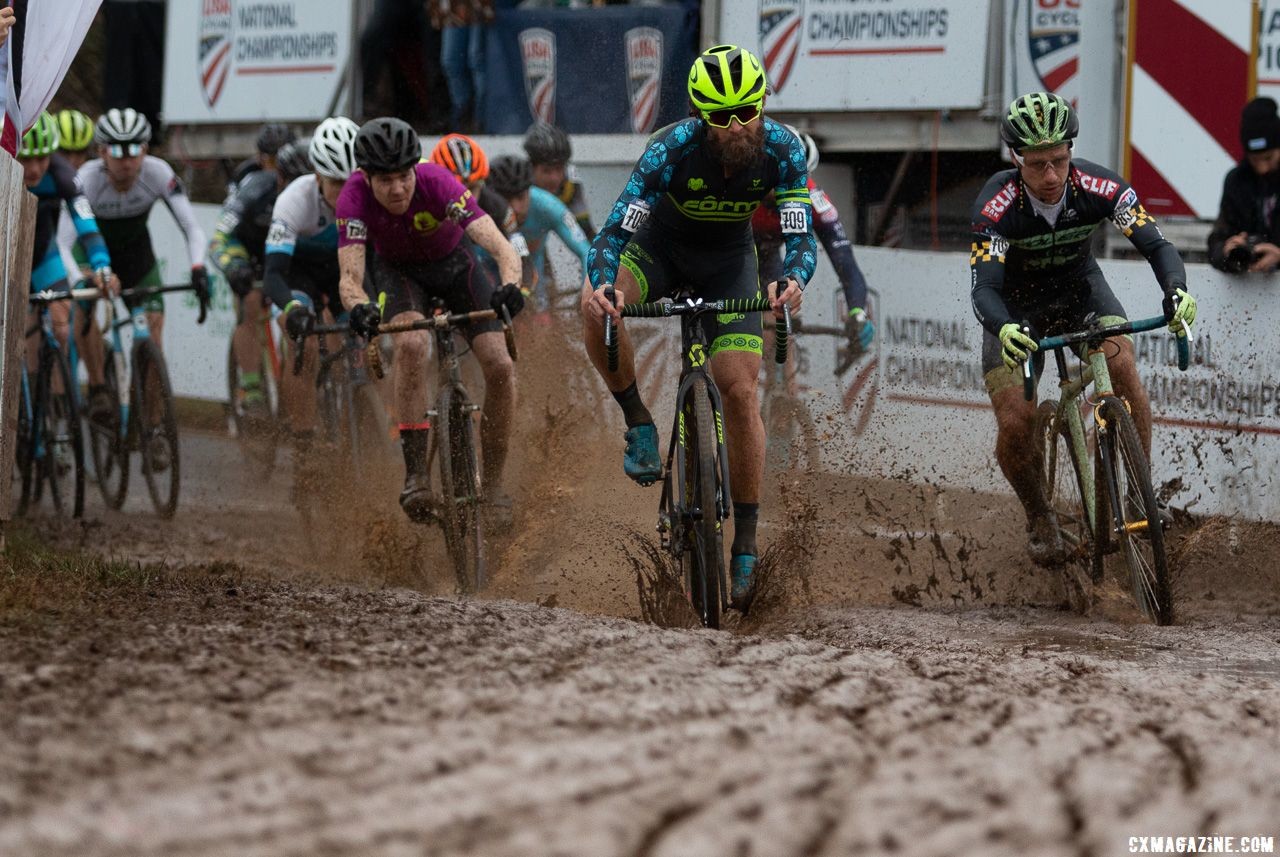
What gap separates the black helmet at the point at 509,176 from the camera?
11797 mm

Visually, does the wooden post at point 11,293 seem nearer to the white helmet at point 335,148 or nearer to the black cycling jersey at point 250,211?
the white helmet at point 335,148

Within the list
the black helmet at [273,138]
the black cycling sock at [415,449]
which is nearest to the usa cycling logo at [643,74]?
the black helmet at [273,138]

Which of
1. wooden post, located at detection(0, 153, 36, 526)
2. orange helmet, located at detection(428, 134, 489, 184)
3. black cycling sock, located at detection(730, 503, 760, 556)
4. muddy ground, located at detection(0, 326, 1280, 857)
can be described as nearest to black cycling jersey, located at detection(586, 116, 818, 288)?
black cycling sock, located at detection(730, 503, 760, 556)

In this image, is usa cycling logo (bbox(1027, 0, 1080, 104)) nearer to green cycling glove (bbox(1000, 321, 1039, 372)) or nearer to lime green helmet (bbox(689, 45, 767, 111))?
green cycling glove (bbox(1000, 321, 1039, 372))

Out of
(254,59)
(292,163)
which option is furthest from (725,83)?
(254,59)

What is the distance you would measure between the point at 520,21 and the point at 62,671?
11.1 metres

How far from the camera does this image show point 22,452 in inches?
453

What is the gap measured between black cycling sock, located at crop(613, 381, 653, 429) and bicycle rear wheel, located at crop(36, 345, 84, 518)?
476 centimetres

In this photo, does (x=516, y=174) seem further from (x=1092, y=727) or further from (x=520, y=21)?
(x=1092, y=727)

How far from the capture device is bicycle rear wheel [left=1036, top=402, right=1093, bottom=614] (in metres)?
7.89

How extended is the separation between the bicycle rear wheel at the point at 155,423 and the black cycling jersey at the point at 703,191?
487cm

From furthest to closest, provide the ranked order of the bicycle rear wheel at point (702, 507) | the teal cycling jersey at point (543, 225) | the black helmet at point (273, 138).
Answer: the black helmet at point (273, 138) < the teal cycling jersey at point (543, 225) < the bicycle rear wheel at point (702, 507)

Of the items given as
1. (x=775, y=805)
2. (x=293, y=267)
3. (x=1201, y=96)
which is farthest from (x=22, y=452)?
(x=775, y=805)

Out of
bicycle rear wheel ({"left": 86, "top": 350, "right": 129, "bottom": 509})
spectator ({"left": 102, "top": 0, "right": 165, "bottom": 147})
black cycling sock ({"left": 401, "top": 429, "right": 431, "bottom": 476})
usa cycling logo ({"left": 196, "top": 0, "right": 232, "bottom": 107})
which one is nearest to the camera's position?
black cycling sock ({"left": 401, "top": 429, "right": 431, "bottom": 476})
